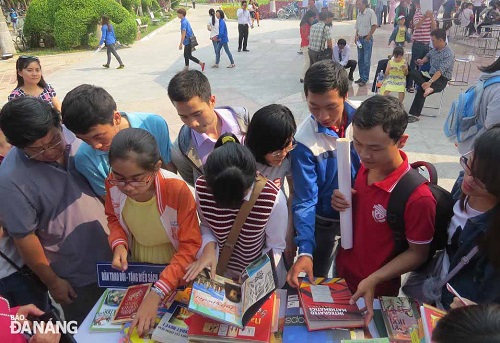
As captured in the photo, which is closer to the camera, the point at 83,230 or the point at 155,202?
the point at 155,202

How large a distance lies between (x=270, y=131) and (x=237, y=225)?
50 centimetres

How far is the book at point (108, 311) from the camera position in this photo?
162 centimetres

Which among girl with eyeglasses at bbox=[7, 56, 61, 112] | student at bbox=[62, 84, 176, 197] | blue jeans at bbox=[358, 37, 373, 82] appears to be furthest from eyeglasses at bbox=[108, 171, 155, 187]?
blue jeans at bbox=[358, 37, 373, 82]

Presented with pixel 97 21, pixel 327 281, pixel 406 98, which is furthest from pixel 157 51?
pixel 327 281

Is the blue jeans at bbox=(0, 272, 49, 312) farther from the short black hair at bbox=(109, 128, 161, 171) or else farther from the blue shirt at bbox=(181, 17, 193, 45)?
the blue shirt at bbox=(181, 17, 193, 45)

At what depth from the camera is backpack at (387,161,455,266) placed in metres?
1.64

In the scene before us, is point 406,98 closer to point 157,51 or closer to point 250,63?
point 250,63

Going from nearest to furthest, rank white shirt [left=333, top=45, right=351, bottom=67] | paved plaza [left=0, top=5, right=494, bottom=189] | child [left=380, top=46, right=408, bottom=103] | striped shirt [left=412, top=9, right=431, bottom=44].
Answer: paved plaza [left=0, top=5, right=494, bottom=189], child [left=380, top=46, right=408, bottom=103], striped shirt [left=412, top=9, right=431, bottom=44], white shirt [left=333, top=45, right=351, bottom=67]

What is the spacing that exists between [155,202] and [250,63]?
10889 millimetres

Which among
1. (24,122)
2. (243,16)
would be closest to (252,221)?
(24,122)

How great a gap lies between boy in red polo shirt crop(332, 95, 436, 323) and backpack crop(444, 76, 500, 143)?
53.1 inches

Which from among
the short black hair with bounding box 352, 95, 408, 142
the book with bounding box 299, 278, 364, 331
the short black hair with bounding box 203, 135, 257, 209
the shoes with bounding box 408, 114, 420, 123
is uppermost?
the short black hair with bounding box 352, 95, 408, 142

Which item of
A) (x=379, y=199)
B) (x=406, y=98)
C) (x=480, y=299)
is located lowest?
(x=406, y=98)

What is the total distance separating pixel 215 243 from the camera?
1869 mm
